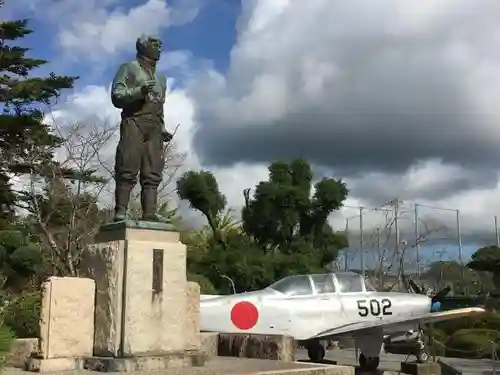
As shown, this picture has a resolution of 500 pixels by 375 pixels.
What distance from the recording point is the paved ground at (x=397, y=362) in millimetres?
15352

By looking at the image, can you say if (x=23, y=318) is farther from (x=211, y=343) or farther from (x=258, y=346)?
→ (x=258, y=346)

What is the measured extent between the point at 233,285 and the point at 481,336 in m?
9.33

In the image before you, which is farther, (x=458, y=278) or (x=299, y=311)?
(x=458, y=278)

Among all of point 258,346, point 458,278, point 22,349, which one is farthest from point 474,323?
point 458,278

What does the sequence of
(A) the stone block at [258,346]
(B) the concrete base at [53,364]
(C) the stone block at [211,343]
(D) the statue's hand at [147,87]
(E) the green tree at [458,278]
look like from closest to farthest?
(B) the concrete base at [53,364] → (D) the statue's hand at [147,87] → (A) the stone block at [258,346] → (C) the stone block at [211,343] → (E) the green tree at [458,278]

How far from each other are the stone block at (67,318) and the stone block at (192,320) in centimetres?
112

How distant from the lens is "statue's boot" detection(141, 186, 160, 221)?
23.7 ft

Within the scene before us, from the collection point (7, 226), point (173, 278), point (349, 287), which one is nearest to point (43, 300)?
point (173, 278)

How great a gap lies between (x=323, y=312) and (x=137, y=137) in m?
7.37

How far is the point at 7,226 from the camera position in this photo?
20.0 metres

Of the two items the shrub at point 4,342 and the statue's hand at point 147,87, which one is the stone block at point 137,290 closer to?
the statue's hand at point 147,87

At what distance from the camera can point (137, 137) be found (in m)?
7.23

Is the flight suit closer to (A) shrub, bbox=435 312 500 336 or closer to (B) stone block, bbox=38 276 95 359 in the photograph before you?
(B) stone block, bbox=38 276 95 359

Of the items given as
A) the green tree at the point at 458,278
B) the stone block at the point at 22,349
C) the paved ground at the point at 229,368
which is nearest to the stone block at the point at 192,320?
the paved ground at the point at 229,368
